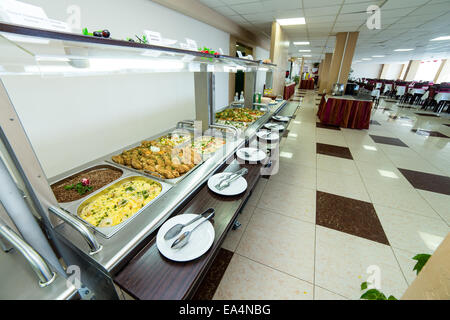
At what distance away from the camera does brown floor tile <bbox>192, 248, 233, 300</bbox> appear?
1.22 m

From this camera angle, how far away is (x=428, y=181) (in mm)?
2600

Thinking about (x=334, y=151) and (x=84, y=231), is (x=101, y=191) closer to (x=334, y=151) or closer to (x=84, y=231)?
(x=84, y=231)

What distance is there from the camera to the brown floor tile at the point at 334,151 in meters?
3.38

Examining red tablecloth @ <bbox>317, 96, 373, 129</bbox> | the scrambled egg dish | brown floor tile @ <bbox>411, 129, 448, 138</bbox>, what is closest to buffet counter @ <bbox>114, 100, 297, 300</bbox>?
the scrambled egg dish

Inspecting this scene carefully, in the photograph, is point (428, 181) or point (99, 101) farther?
point (428, 181)

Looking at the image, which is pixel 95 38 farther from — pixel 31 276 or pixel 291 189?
pixel 291 189

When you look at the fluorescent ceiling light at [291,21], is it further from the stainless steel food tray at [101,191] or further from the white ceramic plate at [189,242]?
the white ceramic plate at [189,242]

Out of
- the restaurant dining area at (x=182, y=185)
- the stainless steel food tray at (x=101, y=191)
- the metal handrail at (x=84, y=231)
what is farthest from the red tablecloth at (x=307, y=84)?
the metal handrail at (x=84, y=231)

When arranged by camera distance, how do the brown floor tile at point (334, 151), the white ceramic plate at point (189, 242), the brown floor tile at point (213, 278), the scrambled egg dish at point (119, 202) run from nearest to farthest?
the white ceramic plate at point (189, 242), the scrambled egg dish at point (119, 202), the brown floor tile at point (213, 278), the brown floor tile at point (334, 151)

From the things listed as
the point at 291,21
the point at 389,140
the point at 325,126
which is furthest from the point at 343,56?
the point at 389,140

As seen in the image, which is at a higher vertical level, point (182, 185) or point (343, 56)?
point (343, 56)

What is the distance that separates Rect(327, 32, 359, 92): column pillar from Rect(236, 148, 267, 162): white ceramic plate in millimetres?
6727

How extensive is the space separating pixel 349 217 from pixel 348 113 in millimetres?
4195

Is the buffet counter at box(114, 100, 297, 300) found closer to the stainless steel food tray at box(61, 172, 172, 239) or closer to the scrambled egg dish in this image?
the stainless steel food tray at box(61, 172, 172, 239)
